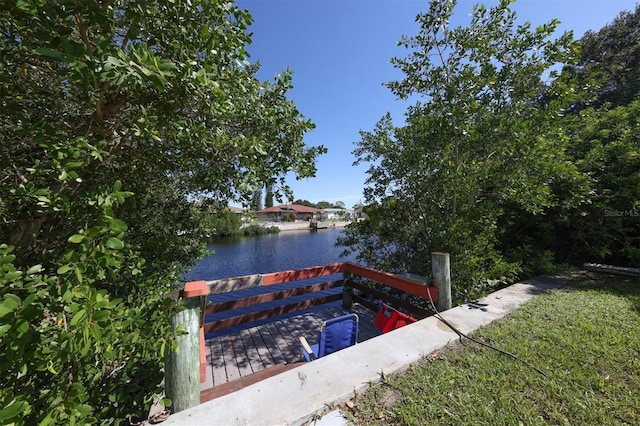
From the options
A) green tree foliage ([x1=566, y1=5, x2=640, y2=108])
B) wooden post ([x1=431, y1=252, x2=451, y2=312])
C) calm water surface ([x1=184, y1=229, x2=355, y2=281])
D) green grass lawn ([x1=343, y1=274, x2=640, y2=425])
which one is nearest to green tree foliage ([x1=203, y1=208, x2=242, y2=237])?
green grass lawn ([x1=343, y1=274, x2=640, y2=425])

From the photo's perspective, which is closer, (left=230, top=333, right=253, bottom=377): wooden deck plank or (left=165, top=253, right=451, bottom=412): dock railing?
(left=165, top=253, right=451, bottom=412): dock railing

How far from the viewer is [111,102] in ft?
5.76

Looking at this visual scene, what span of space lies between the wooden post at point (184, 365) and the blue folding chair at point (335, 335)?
53.2 inches

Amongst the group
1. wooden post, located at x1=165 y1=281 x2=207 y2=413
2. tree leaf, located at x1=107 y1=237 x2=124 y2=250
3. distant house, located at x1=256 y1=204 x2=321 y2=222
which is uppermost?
distant house, located at x1=256 y1=204 x2=321 y2=222

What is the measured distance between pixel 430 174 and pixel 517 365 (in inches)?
109

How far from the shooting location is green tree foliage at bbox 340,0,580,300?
3480mm

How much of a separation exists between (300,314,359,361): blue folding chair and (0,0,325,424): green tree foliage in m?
1.71

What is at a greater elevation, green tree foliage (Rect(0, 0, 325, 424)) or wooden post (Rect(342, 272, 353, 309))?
green tree foliage (Rect(0, 0, 325, 424))

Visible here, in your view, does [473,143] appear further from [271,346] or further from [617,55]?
[617,55]

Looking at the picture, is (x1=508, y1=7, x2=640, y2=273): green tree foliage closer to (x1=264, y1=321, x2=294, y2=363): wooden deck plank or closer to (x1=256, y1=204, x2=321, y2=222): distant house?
(x1=264, y1=321, x2=294, y2=363): wooden deck plank

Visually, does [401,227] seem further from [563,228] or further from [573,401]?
[563,228]

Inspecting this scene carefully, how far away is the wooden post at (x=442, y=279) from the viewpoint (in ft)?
10.5

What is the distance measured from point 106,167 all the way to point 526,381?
395 centimetres

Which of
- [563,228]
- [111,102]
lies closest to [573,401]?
[111,102]
